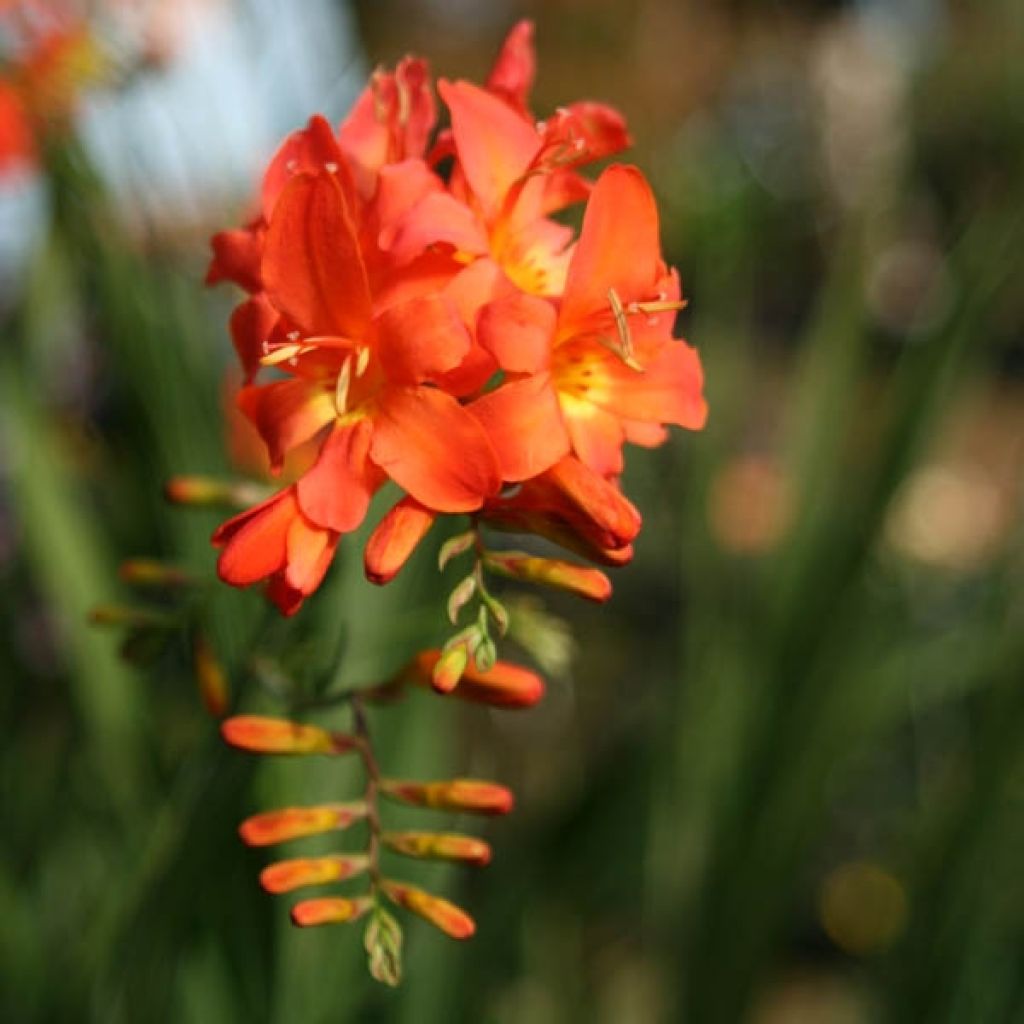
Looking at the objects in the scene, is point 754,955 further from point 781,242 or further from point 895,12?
point 781,242

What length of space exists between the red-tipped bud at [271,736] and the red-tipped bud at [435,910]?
0.18 feet

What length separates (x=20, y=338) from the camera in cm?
108

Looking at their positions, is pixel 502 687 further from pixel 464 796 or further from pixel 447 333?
pixel 447 333

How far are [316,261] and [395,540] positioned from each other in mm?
91

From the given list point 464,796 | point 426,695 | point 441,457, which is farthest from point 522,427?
point 426,695

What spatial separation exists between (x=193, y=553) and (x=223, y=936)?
243 millimetres

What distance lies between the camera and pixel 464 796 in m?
0.47

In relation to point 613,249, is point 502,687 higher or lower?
lower

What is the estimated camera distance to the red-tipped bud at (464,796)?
463mm

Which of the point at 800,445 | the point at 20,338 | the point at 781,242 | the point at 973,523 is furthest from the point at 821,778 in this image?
the point at 781,242

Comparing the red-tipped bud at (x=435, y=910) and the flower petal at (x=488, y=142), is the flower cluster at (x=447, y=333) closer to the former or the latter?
the flower petal at (x=488, y=142)

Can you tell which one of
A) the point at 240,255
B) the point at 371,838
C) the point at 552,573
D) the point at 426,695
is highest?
the point at 240,255

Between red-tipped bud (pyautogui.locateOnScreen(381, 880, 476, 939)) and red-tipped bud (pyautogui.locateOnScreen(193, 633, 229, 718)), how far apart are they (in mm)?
95

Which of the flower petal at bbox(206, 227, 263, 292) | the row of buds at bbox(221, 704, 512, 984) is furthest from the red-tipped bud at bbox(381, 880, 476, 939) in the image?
the flower petal at bbox(206, 227, 263, 292)
